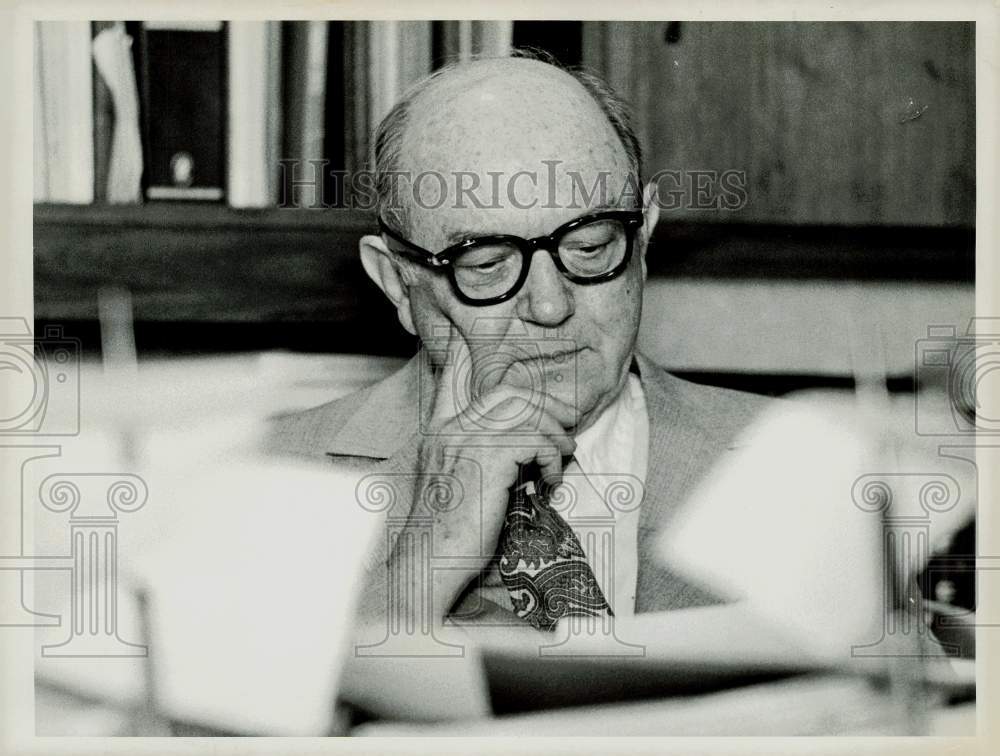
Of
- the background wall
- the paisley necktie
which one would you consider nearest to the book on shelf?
the background wall

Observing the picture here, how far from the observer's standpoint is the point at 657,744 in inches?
72.2

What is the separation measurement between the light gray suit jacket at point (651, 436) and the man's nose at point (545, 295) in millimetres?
180

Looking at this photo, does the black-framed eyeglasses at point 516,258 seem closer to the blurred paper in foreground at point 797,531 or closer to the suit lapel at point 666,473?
the suit lapel at point 666,473

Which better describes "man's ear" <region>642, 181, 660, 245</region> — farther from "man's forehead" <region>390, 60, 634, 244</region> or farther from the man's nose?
the man's nose

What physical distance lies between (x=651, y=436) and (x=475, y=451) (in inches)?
11.7

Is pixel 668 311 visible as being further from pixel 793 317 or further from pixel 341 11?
pixel 341 11

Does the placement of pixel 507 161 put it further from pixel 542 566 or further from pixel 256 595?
pixel 256 595

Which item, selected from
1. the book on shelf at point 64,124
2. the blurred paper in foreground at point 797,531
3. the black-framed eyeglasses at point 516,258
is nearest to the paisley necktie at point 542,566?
the blurred paper in foreground at point 797,531

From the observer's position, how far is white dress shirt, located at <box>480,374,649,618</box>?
1.84 meters

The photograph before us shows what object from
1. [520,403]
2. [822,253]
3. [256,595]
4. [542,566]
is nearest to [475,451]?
[520,403]

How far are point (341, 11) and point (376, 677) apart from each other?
3.59 feet

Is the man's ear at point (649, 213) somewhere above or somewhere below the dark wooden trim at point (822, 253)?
above

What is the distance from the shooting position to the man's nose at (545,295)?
1773 millimetres

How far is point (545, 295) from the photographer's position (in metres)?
1.78
